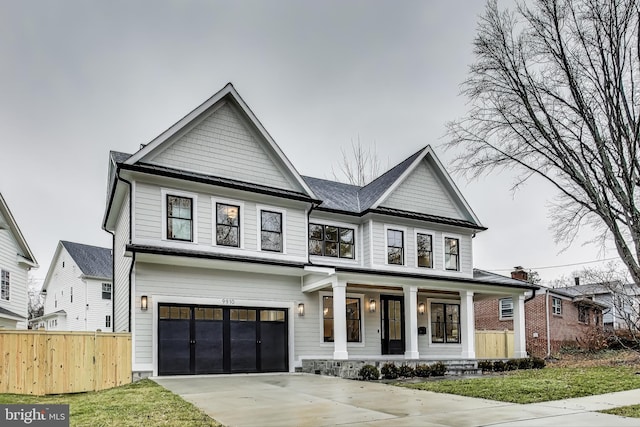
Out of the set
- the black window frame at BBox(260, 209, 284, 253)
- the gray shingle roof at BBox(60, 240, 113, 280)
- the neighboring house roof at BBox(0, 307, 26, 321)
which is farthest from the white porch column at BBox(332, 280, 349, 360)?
the gray shingle roof at BBox(60, 240, 113, 280)

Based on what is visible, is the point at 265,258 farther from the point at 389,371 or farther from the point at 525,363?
the point at 525,363

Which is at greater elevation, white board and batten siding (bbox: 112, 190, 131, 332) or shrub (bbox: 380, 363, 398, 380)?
white board and batten siding (bbox: 112, 190, 131, 332)

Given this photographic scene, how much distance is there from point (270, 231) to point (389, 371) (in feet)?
18.1

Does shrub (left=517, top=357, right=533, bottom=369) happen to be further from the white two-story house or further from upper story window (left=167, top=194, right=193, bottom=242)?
upper story window (left=167, top=194, right=193, bottom=242)

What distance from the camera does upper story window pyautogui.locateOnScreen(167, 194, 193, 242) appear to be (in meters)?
14.8

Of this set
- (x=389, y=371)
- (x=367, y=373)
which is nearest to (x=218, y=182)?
(x=367, y=373)

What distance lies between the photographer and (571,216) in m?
17.4

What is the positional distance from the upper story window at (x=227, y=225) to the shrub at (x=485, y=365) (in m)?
8.75

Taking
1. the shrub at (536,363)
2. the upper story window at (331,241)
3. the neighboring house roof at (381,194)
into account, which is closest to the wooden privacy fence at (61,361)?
the upper story window at (331,241)

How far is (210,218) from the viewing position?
15.4 m

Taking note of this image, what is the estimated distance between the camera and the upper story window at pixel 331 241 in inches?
712

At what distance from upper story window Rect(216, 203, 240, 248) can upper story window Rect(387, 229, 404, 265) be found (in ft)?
19.7

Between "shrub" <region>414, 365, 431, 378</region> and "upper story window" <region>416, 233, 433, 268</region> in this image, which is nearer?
"shrub" <region>414, 365, 431, 378</region>

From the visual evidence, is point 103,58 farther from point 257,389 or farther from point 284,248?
point 257,389
